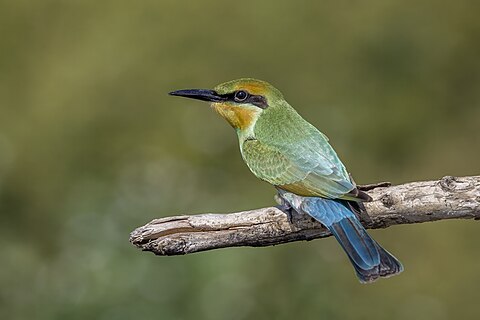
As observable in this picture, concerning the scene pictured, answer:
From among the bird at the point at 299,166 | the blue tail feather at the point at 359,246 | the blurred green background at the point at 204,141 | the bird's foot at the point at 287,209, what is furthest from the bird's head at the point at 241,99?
the blurred green background at the point at 204,141

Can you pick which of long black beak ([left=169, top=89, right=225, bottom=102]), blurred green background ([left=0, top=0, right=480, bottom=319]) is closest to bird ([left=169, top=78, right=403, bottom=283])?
long black beak ([left=169, top=89, right=225, bottom=102])

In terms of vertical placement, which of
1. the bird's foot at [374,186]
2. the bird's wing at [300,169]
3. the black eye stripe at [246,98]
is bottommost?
the bird's foot at [374,186]

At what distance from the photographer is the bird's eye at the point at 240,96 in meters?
2.66

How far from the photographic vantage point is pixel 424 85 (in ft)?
15.4

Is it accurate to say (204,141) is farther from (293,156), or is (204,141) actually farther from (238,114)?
(293,156)

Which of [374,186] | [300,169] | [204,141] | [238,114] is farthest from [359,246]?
[204,141]

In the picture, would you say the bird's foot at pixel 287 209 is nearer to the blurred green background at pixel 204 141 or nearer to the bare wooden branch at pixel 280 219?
the bare wooden branch at pixel 280 219

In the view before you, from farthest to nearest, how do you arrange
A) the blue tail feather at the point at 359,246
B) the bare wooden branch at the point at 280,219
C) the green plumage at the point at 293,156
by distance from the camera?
the green plumage at the point at 293,156
the blue tail feather at the point at 359,246
the bare wooden branch at the point at 280,219

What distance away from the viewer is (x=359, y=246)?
2291mm

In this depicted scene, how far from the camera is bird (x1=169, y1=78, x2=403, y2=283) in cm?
228

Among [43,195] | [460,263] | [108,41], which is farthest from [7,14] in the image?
[460,263]

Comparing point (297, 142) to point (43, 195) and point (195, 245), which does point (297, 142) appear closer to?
point (195, 245)

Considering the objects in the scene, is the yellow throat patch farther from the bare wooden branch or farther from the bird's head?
the bare wooden branch

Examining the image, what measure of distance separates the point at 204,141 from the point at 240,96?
5.42ft
